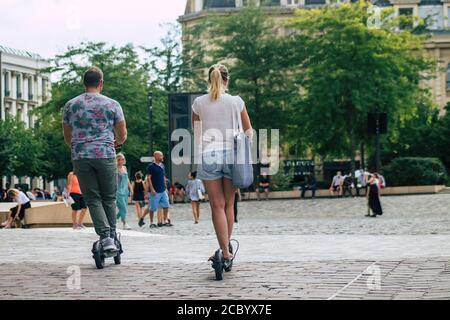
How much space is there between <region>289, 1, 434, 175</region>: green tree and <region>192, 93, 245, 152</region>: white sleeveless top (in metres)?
50.8

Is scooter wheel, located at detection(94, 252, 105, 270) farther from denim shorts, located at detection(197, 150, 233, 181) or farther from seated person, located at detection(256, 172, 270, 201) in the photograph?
seated person, located at detection(256, 172, 270, 201)

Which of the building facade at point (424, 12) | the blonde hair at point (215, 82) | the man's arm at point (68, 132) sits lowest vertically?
the man's arm at point (68, 132)

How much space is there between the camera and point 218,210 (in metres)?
9.97

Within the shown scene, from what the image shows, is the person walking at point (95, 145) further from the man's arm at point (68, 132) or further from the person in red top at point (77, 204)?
the person in red top at point (77, 204)

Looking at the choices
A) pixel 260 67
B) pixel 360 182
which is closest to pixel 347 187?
pixel 360 182

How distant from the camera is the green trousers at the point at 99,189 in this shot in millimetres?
10883

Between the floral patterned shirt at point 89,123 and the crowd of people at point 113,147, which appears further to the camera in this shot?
the floral patterned shirt at point 89,123

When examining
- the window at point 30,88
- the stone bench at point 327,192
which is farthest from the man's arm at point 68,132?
the window at point 30,88

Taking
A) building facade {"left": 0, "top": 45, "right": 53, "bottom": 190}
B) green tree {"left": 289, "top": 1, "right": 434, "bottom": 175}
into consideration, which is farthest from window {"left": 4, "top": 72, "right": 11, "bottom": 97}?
green tree {"left": 289, "top": 1, "right": 434, "bottom": 175}

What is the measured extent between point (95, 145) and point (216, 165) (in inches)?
60.3

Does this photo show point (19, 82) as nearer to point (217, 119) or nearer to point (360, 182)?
point (360, 182)

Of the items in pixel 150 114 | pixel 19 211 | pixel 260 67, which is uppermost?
pixel 260 67

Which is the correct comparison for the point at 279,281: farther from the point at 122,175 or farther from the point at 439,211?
the point at 439,211
